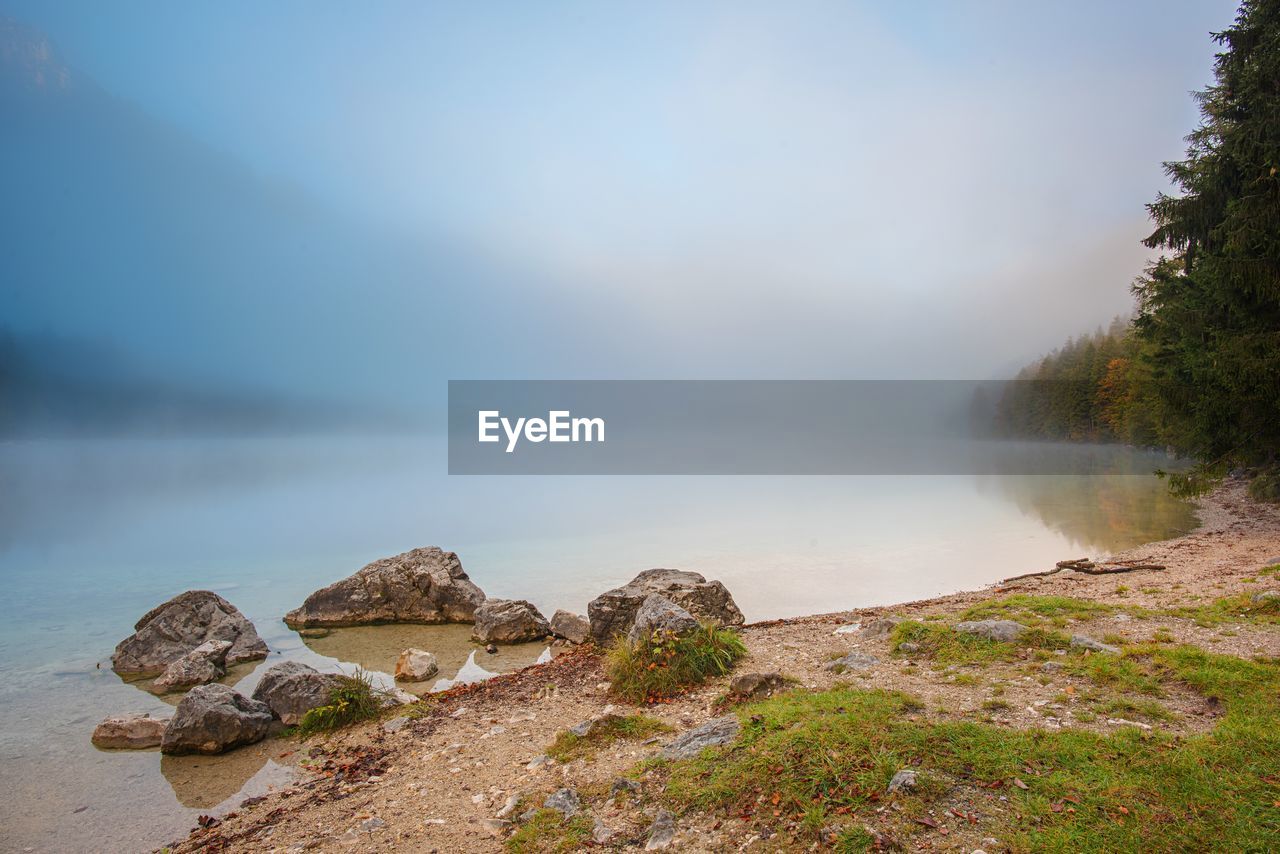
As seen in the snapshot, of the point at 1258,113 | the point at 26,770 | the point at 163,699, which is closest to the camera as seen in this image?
the point at 26,770

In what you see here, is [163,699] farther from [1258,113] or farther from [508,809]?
[1258,113]

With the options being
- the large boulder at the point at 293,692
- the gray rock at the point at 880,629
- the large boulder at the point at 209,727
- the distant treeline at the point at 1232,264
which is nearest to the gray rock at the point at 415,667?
the large boulder at the point at 293,692

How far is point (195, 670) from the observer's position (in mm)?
10547

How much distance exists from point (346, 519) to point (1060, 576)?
30654 millimetres

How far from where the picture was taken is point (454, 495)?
42969mm

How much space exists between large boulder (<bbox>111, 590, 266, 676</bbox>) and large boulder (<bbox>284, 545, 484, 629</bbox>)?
1652 millimetres

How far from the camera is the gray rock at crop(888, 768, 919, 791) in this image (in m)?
4.39

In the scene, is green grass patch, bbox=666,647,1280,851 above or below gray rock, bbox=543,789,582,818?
above

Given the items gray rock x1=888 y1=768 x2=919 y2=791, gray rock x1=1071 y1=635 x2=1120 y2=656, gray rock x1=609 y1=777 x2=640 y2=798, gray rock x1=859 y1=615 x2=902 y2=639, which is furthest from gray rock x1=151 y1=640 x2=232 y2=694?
gray rock x1=1071 y1=635 x2=1120 y2=656

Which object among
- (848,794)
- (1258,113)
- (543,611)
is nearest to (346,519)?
(543,611)

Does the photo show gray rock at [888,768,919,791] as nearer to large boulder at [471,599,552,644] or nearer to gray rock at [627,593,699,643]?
gray rock at [627,593,699,643]

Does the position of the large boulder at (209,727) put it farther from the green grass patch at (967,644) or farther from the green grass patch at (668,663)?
the green grass patch at (967,644)

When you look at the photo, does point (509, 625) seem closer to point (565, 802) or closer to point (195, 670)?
point (195, 670)

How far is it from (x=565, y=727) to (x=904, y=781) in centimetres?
425
